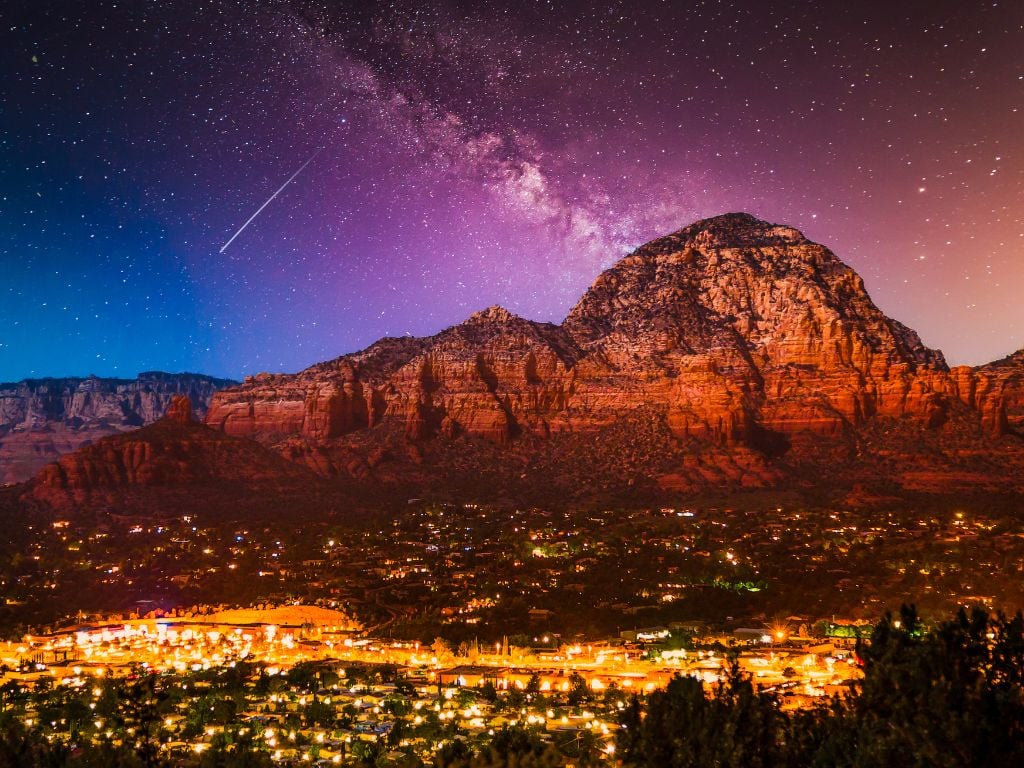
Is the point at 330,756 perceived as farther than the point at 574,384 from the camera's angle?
No

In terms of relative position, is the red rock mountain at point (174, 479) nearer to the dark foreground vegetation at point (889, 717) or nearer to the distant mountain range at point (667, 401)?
the distant mountain range at point (667, 401)

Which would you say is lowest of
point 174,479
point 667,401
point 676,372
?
point 174,479

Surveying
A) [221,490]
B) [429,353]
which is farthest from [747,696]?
[429,353]

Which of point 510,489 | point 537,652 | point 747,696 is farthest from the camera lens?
point 510,489

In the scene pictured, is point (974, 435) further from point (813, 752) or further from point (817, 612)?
point (813, 752)

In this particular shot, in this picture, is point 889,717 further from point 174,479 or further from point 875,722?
point 174,479

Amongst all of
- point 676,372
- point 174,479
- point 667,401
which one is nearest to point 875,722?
point 667,401

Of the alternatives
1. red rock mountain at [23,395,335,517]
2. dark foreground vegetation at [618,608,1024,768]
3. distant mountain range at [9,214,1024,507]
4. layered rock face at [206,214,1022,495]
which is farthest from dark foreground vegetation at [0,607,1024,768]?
red rock mountain at [23,395,335,517]
